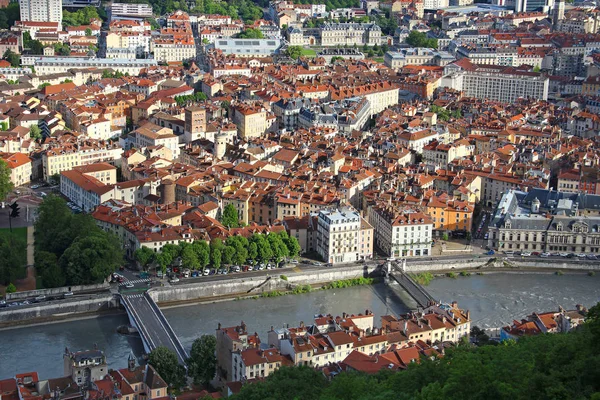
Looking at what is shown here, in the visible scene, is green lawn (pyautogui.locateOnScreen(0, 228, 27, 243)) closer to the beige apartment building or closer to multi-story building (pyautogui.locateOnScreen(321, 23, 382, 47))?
the beige apartment building

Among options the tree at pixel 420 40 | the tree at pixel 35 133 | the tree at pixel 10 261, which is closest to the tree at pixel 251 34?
the tree at pixel 420 40

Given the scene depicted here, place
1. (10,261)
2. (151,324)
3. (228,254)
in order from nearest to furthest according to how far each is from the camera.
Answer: (151,324), (10,261), (228,254)

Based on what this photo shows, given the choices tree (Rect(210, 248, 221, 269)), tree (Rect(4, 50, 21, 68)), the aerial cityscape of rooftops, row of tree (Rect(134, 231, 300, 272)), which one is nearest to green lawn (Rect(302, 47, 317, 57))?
the aerial cityscape of rooftops

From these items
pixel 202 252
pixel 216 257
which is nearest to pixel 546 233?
pixel 216 257

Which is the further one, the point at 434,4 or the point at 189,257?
the point at 434,4

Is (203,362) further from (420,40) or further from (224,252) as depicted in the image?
(420,40)

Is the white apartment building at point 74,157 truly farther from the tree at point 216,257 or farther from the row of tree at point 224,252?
the tree at point 216,257

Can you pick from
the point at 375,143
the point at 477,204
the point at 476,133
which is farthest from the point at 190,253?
the point at 476,133
